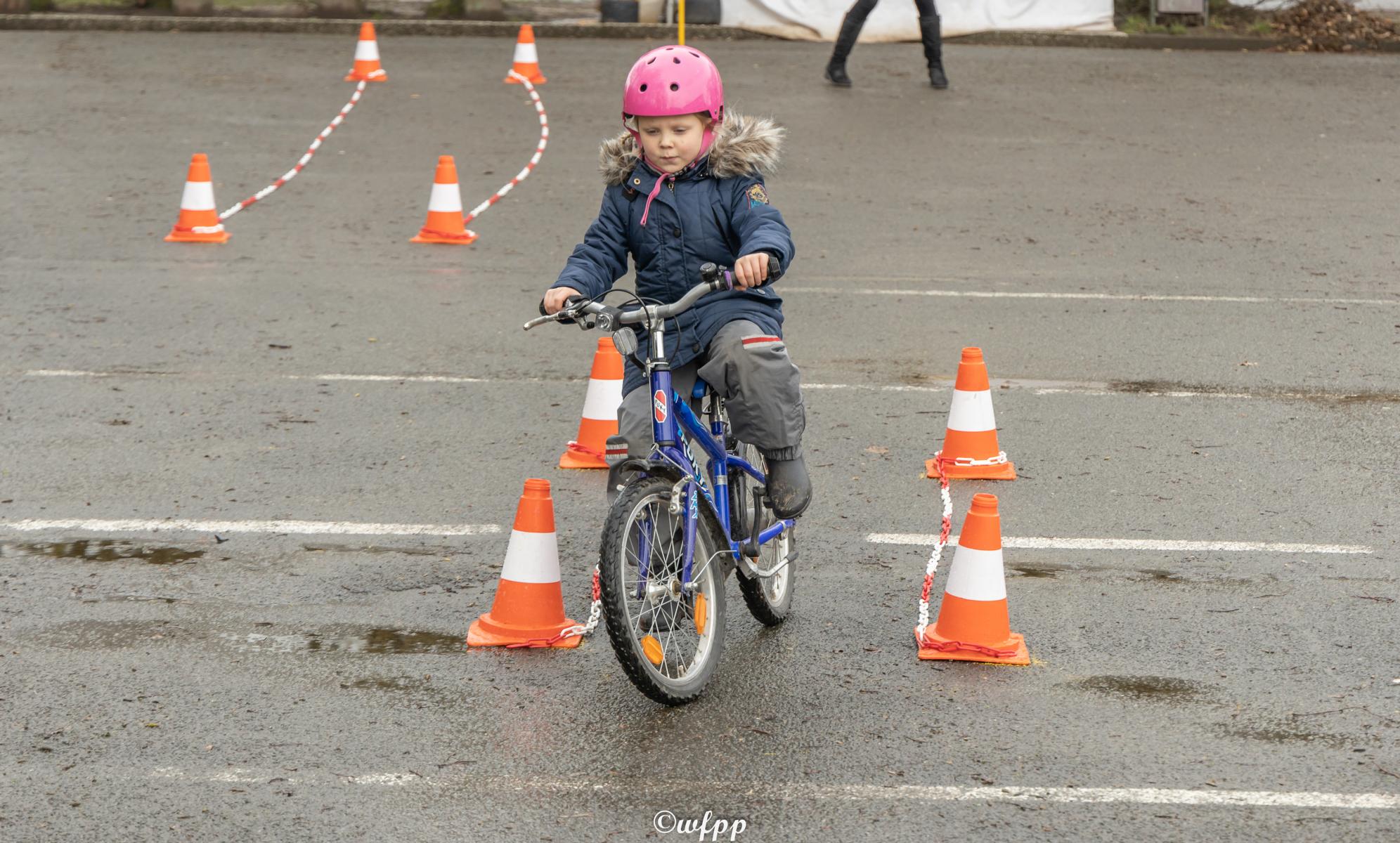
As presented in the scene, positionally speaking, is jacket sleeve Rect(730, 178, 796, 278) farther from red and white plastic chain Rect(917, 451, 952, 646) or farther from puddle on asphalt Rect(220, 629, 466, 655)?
puddle on asphalt Rect(220, 629, 466, 655)

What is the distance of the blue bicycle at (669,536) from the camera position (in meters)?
4.57

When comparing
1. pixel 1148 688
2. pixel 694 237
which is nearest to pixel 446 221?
pixel 694 237

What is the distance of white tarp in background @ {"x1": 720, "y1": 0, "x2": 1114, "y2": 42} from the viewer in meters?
20.6

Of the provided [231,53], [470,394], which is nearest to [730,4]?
[231,53]

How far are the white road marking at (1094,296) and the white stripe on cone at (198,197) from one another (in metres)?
4.24

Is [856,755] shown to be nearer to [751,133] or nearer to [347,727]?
[347,727]

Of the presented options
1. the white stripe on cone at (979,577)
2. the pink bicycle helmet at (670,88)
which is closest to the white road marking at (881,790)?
the white stripe on cone at (979,577)

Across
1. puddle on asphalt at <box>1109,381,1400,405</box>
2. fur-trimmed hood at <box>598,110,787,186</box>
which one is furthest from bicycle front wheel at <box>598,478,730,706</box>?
puddle on asphalt at <box>1109,381,1400,405</box>

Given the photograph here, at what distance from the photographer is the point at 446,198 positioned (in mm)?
11523

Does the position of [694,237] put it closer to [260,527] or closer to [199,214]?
[260,527]

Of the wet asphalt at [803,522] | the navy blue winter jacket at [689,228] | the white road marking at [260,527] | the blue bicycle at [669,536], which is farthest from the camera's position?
the white road marking at [260,527]

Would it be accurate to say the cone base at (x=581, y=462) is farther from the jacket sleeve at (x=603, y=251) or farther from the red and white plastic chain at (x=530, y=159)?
the red and white plastic chain at (x=530, y=159)

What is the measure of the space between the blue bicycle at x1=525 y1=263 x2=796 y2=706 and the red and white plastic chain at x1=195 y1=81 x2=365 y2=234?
7.43 metres

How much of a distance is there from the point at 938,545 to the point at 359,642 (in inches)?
89.1
